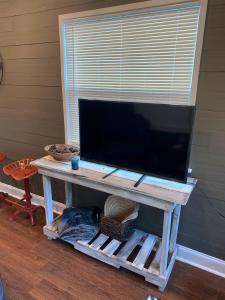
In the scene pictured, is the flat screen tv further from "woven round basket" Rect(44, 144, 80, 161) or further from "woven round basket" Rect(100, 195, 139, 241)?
"woven round basket" Rect(100, 195, 139, 241)

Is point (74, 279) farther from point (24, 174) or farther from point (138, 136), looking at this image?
point (138, 136)

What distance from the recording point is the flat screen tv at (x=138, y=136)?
1518 mm

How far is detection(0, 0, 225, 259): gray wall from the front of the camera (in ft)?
5.13

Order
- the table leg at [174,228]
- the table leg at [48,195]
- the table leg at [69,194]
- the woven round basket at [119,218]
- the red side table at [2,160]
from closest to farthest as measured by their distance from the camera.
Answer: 1. the table leg at [174,228]
2. the woven round basket at [119,218]
3. the table leg at [48,195]
4. the table leg at [69,194]
5. the red side table at [2,160]

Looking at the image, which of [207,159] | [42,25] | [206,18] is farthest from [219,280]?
[42,25]

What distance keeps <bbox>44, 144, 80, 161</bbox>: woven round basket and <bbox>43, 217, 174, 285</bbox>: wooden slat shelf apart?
2.31 feet

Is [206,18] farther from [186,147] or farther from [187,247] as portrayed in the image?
[187,247]

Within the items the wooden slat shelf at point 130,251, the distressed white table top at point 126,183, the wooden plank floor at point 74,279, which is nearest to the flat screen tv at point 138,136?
the distressed white table top at point 126,183

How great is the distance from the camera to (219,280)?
1809mm

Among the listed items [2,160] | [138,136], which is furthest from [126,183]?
[2,160]

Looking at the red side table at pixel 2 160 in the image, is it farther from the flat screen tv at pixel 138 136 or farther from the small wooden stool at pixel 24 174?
the flat screen tv at pixel 138 136

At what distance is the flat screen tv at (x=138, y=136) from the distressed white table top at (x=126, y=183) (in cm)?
6

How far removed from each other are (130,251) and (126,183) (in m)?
0.65

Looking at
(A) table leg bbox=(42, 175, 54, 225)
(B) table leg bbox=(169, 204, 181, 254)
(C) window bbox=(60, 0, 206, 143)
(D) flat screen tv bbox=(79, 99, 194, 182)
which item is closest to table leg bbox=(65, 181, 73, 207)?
(A) table leg bbox=(42, 175, 54, 225)
